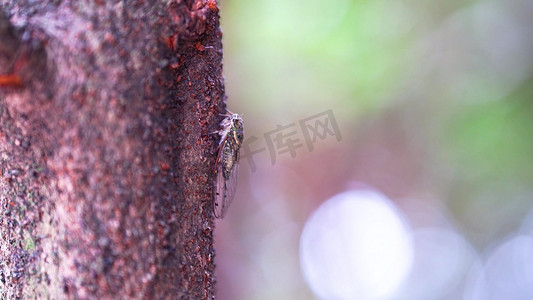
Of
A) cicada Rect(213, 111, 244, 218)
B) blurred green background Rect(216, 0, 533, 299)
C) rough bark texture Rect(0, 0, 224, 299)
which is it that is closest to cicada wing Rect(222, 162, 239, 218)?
cicada Rect(213, 111, 244, 218)

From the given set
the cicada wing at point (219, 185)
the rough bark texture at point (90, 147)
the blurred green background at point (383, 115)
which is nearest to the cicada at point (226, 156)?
the cicada wing at point (219, 185)

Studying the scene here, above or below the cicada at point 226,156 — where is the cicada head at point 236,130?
above

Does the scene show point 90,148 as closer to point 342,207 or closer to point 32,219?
point 32,219

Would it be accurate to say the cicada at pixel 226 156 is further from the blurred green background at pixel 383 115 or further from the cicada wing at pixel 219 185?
the blurred green background at pixel 383 115

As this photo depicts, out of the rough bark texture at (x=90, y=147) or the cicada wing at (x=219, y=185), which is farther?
the cicada wing at (x=219, y=185)

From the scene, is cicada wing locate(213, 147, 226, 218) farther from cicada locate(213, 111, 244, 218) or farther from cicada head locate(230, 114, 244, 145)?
cicada head locate(230, 114, 244, 145)

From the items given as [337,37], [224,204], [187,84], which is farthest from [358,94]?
[187,84]

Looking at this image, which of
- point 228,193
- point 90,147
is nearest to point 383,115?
point 228,193

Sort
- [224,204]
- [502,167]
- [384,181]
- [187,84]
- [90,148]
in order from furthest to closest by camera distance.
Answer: [384,181] → [502,167] → [224,204] → [187,84] → [90,148]
